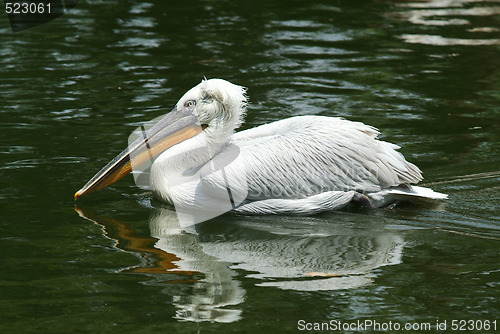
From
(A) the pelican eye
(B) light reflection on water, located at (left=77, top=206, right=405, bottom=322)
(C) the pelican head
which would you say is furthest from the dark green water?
(A) the pelican eye

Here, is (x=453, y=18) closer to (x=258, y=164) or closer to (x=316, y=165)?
(x=316, y=165)

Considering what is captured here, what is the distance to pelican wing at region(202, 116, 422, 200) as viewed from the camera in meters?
5.86

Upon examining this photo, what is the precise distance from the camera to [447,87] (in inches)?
346

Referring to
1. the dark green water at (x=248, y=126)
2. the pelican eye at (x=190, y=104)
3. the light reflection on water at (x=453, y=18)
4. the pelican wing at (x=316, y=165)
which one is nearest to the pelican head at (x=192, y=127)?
the pelican eye at (x=190, y=104)

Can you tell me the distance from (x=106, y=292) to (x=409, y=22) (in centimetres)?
779

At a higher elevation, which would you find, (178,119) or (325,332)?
(178,119)

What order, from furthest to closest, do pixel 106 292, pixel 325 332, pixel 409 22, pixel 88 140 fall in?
pixel 409 22
pixel 88 140
pixel 106 292
pixel 325 332

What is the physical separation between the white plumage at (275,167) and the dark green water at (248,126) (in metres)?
0.14

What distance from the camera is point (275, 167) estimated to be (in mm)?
5863

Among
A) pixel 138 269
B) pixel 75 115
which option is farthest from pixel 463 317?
pixel 75 115

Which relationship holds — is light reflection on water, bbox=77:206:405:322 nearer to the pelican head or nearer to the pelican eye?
the pelican head

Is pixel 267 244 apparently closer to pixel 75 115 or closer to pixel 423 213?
pixel 423 213

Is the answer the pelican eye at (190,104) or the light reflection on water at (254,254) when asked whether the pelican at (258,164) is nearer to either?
the pelican eye at (190,104)

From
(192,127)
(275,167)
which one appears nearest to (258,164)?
(275,167)
